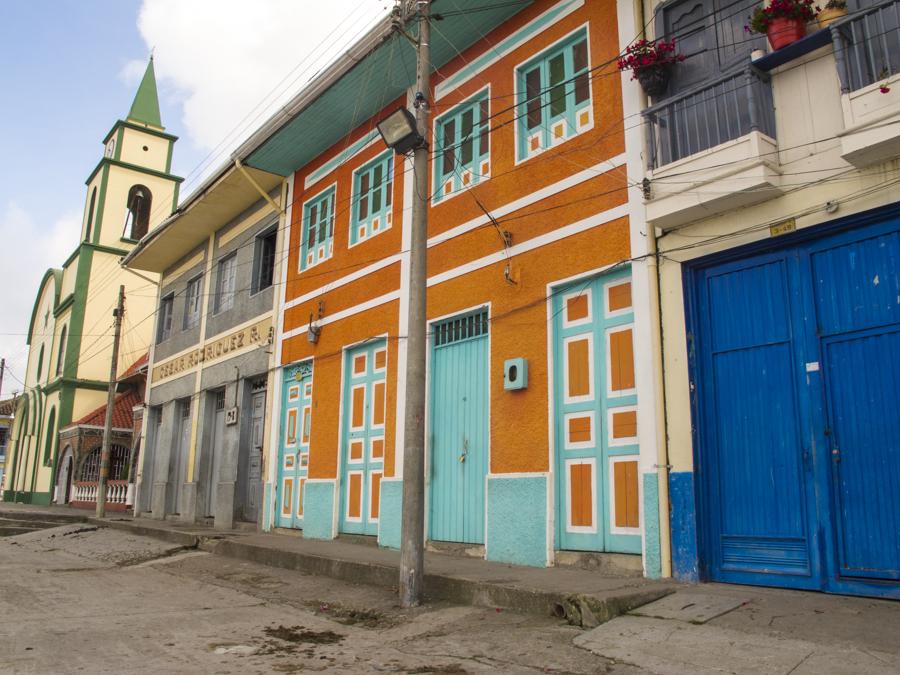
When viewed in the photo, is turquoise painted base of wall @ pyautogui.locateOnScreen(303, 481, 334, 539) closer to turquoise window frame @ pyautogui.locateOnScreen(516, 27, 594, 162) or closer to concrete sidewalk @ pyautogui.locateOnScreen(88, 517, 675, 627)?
concrete sidewalk @ pyautogui.locateOnScreen(88, 517, 675, 627)

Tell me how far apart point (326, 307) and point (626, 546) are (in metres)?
7.13

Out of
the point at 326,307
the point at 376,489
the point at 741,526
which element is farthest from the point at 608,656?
the point at 326,307

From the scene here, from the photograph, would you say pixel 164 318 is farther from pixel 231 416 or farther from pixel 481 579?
pixel 481 579

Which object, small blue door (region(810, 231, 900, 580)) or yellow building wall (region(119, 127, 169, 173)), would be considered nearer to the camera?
small blue door (region(810, 231, 900, 580))

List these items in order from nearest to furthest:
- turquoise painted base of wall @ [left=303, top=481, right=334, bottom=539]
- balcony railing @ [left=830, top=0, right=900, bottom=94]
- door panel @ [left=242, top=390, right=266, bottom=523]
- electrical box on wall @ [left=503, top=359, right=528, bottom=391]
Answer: balcony railing @ [left=830, top=0, right=900, bottom=94] → electrical box on wall @ [left=503, top=359, right=528, bottom=391] → turquoise painted base of wall @ [left=303, top=481, right=334, bottom=539] → door panel @ [left=242, top=390, right=266, bottom=523]

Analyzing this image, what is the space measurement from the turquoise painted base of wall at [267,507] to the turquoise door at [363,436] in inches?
95.4

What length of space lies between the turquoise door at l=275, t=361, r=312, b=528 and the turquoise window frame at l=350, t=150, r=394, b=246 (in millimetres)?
2617

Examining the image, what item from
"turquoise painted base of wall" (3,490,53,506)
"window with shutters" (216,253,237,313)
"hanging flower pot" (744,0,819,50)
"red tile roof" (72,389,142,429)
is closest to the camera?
"hanging flower pot" (744,0,819,50)

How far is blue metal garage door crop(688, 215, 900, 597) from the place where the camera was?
550cm

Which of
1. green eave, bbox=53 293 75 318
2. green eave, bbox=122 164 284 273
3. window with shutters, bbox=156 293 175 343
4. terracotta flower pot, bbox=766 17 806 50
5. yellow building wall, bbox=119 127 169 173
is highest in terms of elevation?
yellow building wall, bbox=119 127 169 173

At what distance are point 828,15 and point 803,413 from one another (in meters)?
3.26

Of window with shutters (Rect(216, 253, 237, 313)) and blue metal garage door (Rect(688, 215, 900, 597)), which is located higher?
window with shutters (Rect(216, 253, 237, 313))

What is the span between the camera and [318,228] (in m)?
13.3

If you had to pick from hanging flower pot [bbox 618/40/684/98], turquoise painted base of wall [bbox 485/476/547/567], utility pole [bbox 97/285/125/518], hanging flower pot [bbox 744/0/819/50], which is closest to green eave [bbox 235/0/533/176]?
hanging flower pot [bbox 618/40/684/98]
